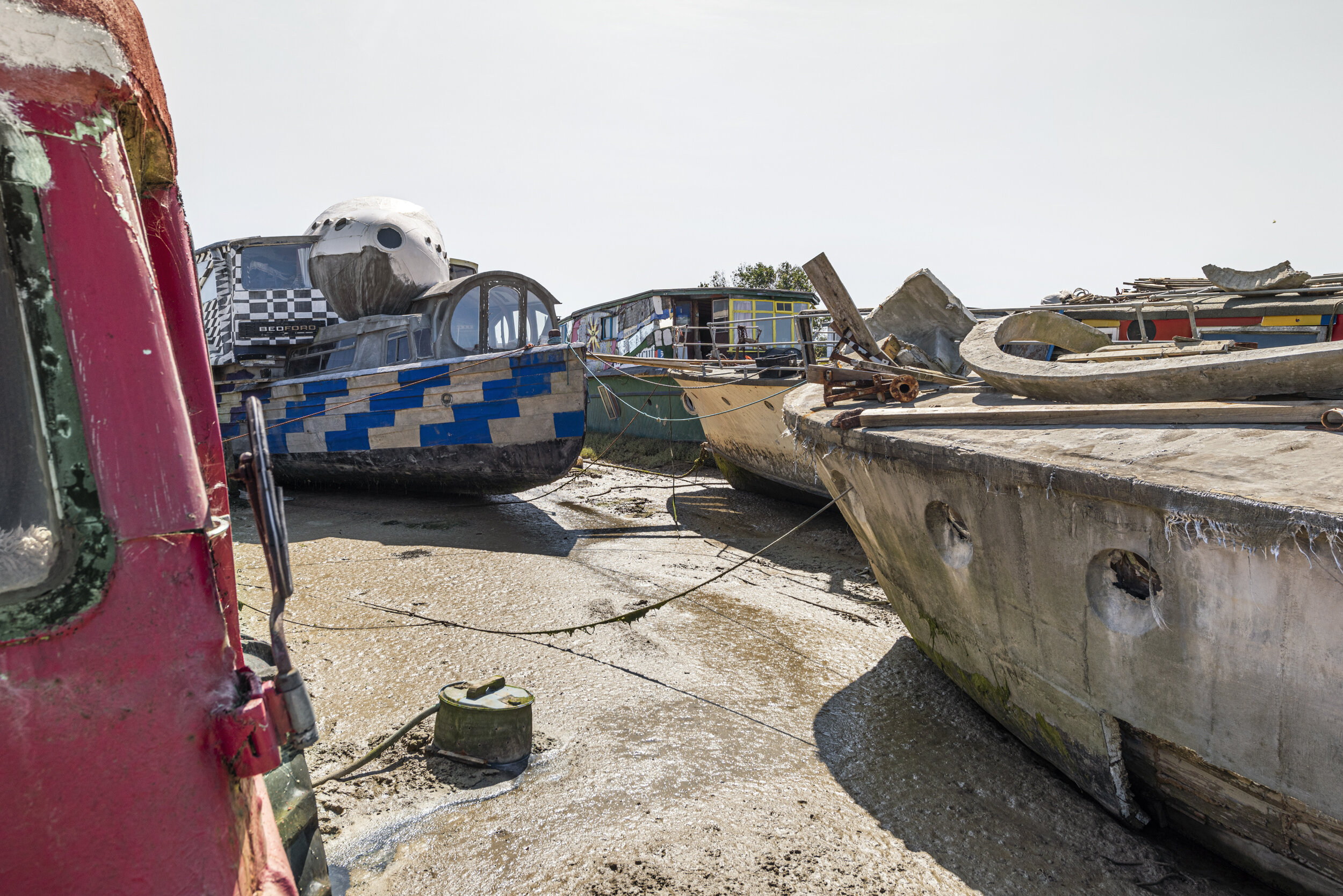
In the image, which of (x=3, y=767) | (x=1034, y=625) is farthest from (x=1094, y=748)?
(x=3, y=767)

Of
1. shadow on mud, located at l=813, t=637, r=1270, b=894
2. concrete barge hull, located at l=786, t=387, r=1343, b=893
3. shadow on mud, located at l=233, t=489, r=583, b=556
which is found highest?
concrete barge hull, located at l=786, t=387, r=1343, b=893

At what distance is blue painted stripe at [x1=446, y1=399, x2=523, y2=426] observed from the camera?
9.93 m

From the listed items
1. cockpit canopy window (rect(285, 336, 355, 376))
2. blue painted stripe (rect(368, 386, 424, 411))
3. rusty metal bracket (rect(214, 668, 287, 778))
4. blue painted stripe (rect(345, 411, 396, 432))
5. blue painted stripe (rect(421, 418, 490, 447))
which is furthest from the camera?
cockpit canopy window (rect(285, 336, 355, 376))

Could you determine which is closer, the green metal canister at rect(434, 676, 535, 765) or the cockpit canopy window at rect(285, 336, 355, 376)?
the green metal canister at rect(434, 676, 535, 765)

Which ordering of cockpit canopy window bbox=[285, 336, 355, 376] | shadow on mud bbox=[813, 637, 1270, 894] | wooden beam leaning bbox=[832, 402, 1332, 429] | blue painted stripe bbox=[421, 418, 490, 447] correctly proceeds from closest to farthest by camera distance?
wooden beam leaning bbox=[832, 402, 1332, 429], shadow on mud bbox=[813, 637, 1270, 894], blue painted stripe bbox=[421, 418, 490, 447], cockpit canopy window bbox=[285, 336, 355, 376]

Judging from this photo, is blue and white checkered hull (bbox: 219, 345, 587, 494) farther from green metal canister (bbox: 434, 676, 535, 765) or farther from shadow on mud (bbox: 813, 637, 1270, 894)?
green metal canister (bbox: 434, 676, 535, 765)

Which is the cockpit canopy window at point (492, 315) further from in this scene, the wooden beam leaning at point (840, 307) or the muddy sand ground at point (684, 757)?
the wooden beam leaning at point (840, 307)

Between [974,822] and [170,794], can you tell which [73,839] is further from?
[974,822]

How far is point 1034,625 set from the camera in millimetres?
3137

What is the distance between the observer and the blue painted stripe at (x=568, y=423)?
32.5ft

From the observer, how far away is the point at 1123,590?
2742 mm

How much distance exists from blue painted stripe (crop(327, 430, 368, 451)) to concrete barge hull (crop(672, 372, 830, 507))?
14.5 feet

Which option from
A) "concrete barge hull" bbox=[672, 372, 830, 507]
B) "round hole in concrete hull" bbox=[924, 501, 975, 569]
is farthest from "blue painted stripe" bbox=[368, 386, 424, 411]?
"round hole in concrete hull" bbox=[924, 501, 975, 569]

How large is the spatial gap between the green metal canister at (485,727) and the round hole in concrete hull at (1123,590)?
93.5 inches
